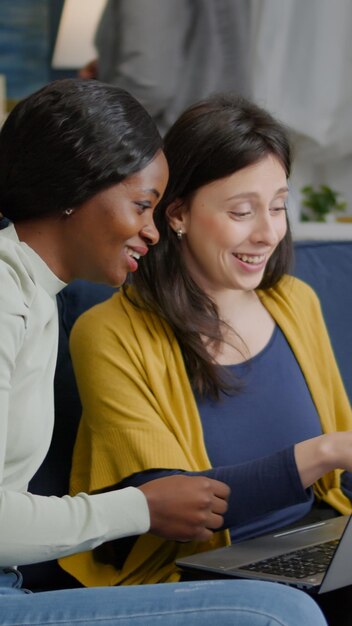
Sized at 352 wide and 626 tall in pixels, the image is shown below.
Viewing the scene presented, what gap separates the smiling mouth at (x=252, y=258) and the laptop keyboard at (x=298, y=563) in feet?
1.47

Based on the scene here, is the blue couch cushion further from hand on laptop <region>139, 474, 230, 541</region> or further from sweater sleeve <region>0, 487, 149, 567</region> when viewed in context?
sweater sleeve <region>0, 487, 149, 567</region>

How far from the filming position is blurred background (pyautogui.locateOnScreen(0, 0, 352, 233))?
283 cm

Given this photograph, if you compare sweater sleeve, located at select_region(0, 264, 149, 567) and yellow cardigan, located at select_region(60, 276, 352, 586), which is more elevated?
sweater sleeve, located at select_region(0, 264, 149, 567)

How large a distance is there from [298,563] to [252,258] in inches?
19.7

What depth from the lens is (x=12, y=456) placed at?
1213mm

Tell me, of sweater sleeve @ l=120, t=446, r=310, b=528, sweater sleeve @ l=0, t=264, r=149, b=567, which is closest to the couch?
sweater sleeve @ l=120, t=446, r=310, b=528

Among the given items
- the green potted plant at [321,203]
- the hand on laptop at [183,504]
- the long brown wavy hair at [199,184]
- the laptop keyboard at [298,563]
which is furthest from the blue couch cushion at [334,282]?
the green potted plant at [321,203]

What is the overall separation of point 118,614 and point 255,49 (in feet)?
7.26

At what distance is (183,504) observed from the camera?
135 cm

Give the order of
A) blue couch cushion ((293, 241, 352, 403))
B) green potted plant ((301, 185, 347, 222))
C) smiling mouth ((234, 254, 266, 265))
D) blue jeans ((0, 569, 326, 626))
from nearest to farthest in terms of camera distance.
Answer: blue jeans ((0, 569, 326, 626)), smiling mouth ((234, 254, 266, 265)), blue couch cushion ((293, 241, 352, 403)), green potted plant ((301, 185, 347, 222))

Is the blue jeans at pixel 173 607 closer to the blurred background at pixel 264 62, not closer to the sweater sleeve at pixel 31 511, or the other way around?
the sweater sleeve at pixel 31 511

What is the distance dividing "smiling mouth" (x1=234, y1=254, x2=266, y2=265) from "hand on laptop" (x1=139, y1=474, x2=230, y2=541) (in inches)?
17.7

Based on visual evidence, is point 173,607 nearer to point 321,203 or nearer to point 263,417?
point 263,417

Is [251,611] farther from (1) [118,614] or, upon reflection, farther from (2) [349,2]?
(2) [349,2]
